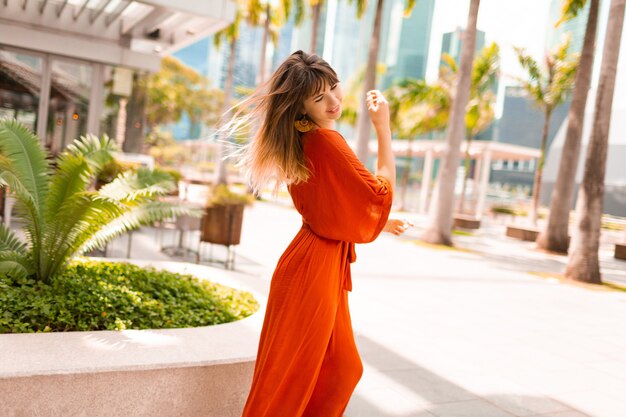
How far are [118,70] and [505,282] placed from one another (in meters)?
8.52

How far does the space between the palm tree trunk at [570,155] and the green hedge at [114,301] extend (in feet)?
39.6

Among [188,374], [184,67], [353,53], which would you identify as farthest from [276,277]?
[353,53]

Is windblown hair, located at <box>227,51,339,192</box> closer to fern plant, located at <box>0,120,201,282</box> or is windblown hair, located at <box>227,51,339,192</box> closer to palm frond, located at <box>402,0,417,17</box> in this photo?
fern plant, located at <box>0,120,201,282</box>

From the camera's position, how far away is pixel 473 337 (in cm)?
584

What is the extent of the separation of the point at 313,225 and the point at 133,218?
252 cm

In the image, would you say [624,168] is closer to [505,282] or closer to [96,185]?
[505,282]

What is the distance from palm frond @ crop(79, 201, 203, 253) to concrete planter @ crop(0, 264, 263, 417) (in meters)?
1.23

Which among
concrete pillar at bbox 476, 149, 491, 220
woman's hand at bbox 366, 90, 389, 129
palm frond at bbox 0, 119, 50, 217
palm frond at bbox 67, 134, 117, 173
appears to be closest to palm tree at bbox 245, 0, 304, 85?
concrete pillar at bbox 476, 149, 491, 220

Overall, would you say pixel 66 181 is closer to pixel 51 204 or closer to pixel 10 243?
pixel 51 204

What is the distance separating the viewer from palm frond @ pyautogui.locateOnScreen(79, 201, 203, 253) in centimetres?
418

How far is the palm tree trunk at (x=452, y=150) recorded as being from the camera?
533 inches

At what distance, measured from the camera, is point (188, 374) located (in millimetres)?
2816

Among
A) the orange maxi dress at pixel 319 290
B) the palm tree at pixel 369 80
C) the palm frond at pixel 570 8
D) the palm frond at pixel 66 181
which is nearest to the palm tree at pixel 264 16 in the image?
the palm tree at pixel 369 80

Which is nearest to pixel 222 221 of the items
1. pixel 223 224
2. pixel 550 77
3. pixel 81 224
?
pixel 223 224
